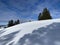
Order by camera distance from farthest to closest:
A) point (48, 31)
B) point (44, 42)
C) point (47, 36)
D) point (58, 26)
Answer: point (58, 26) → point (48, 31) → point (47, 36) → point (44, 42)

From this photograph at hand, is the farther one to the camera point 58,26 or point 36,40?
point 58,26

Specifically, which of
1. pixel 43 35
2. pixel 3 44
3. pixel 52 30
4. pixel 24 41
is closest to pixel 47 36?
pixel 43 35

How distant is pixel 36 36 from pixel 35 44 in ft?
1.78

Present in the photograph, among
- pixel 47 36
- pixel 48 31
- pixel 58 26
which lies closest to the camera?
pixel 47 36

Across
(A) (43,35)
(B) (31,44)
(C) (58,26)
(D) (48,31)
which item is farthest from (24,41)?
(C) (58,26)

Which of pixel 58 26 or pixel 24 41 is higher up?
pixel 58 26

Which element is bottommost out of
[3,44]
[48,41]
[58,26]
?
[3,44]

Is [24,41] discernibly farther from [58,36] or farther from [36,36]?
[58,36]

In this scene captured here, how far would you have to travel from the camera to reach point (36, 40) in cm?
433

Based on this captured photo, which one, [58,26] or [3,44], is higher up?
[58,26]

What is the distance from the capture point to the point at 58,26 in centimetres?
520

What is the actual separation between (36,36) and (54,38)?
0.71 m

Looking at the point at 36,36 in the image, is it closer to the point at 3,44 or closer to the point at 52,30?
the point at 52,30

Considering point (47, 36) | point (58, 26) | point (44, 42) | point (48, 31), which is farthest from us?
point (58, 26)
